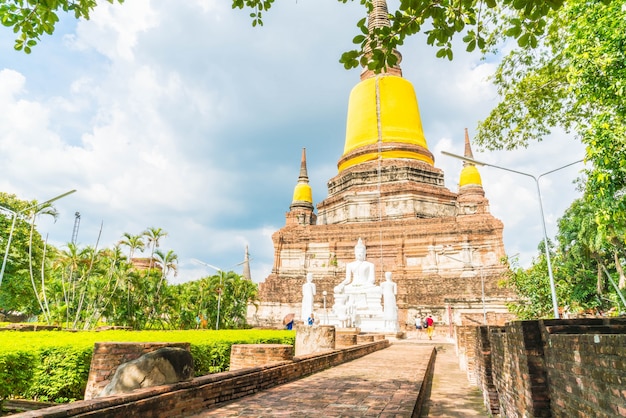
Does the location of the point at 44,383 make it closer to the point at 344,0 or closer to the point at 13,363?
the point at 13,363

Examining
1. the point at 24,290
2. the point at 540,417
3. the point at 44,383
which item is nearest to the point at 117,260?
the point at 24,290

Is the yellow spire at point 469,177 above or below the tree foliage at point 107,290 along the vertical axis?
above

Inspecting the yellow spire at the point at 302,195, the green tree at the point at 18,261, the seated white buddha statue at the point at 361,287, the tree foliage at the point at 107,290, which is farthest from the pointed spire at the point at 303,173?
the green tree at the point at 18,261

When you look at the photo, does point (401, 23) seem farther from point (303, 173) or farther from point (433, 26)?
point (303, 173)

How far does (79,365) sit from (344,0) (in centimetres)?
765

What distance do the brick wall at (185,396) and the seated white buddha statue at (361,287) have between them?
46.0 ft

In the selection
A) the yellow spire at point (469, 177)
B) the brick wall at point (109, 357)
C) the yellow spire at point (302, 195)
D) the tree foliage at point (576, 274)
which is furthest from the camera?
the yellow spire at point (302, 195)

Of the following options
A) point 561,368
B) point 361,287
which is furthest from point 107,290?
point 561,368

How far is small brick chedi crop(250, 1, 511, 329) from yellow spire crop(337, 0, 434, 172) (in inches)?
3.3

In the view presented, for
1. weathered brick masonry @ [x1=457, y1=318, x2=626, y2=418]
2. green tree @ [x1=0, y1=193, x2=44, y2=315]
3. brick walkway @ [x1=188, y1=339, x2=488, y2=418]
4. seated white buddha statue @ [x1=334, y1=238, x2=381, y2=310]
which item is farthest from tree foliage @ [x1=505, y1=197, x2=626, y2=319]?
green tree @ [x1=0, y1=193, x2=44, y2=315]

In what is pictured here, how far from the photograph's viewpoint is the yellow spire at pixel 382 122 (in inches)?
1275

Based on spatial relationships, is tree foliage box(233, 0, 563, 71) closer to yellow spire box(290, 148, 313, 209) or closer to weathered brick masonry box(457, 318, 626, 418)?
weathered brick masonry box(457, 318, 626, 418)

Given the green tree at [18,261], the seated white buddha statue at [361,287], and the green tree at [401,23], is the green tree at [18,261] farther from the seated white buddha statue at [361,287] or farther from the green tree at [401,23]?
the green tree at [401,23]

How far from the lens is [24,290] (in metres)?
26.3
